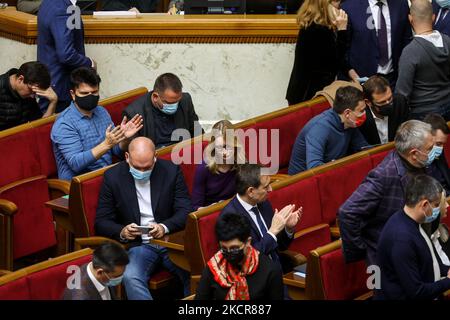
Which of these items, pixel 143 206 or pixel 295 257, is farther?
pixel 143 206

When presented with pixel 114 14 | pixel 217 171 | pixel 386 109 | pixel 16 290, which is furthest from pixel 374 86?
pixel 16 290

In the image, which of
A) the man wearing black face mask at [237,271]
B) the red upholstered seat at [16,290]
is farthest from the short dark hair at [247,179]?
the red upholstered seat at [16,290]

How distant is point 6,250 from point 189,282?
3.59 ft

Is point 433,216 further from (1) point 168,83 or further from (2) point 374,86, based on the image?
(1) point 168,83

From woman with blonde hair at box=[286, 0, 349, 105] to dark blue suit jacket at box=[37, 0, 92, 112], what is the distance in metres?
1.33

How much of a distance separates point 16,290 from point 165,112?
7.06ft

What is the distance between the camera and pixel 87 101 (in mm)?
7219

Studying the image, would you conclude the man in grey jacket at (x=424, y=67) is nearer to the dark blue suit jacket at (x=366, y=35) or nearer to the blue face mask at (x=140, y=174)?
the dark blue suit jacket at (x=366, y=35)

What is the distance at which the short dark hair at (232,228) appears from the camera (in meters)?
5.57

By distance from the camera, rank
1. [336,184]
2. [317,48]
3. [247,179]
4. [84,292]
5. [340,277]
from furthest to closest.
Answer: [317,48], [336,184], [247,179], [340,277], [84,292]

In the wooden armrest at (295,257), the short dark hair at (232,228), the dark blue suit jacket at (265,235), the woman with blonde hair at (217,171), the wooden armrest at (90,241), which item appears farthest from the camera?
the woman with blonde hair at (217,171)

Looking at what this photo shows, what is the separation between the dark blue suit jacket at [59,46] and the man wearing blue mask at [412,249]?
2.97 m

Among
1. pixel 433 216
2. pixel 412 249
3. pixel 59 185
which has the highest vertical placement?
pixel 433 216

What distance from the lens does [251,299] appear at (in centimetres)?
558
